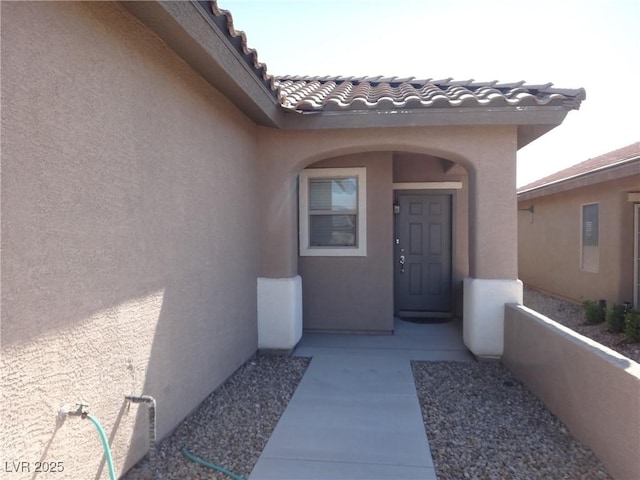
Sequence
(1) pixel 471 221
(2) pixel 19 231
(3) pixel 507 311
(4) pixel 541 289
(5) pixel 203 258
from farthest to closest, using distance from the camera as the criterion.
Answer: (4) pixel 541 289
(1) pixel 471 221
(3) pixel 507 311
(5) pixel 203 258
(2) pixel 19 231

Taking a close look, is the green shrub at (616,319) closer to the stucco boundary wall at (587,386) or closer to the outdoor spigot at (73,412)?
the stucco boundary wall at (587,386)

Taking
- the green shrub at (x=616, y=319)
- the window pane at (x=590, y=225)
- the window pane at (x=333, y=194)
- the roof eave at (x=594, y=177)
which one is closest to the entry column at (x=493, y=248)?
the window pane at (x=333, y=194)

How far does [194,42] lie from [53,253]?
212 centimetres

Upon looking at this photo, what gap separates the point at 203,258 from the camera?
174 inches

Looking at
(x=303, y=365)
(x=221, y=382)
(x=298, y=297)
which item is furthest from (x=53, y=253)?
(x=298, y=297)

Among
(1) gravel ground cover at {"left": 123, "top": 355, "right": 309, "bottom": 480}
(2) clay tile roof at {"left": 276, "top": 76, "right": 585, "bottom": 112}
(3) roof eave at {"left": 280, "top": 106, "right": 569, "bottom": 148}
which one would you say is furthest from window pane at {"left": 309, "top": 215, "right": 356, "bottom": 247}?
(1) gravel ground cover at {"left": 123, "top": 355, "right": 309, "bottom": 480}

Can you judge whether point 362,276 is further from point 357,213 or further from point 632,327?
point 632,327

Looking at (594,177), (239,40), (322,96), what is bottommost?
(594,177)

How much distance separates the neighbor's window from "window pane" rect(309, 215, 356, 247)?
6.67 meters

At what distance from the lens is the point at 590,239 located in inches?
408

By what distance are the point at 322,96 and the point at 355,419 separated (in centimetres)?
474

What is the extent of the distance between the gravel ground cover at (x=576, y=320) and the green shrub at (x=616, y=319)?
97mm

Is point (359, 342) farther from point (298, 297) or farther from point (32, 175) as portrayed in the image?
point (32, 175)

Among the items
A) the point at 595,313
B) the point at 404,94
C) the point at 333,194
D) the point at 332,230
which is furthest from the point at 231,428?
the point at 595,313
